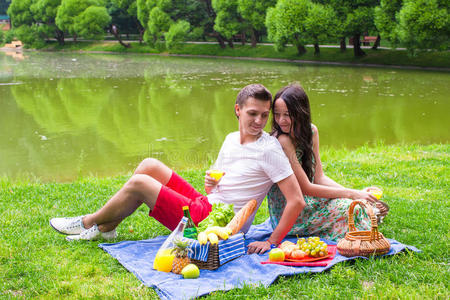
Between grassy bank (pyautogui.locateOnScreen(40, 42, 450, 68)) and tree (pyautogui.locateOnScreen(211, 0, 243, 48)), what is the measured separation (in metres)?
1.73

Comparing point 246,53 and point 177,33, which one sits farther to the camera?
point 177,33

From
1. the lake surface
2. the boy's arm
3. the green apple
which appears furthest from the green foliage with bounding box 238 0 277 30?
the green apple

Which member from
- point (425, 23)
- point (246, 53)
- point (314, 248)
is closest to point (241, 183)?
point (314, 248)

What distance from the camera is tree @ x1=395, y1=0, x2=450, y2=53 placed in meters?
21.1

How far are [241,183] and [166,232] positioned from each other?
1.09 meters

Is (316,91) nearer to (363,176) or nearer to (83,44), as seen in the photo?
(363,176)

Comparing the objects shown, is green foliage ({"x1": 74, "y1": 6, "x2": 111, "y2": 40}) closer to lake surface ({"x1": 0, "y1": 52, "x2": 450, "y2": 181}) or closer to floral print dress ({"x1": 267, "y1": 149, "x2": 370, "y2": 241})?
lake surface ({"x1": 0, "y1": 52, "x2": 450, "y2": 181})

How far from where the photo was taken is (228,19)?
35.5m

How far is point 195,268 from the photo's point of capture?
3.19m

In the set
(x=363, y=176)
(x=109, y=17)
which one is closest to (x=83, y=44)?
(x=109, y=17)

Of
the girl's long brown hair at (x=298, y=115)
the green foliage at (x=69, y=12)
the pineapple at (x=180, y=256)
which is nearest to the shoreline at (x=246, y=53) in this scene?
the green foliage at (x=69, y=12)

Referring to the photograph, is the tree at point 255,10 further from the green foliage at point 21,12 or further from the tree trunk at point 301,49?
the green foliage at point 21,12

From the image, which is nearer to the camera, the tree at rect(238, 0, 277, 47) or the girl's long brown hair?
the girl's long brown hair

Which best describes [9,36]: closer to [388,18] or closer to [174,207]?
[388,18]
